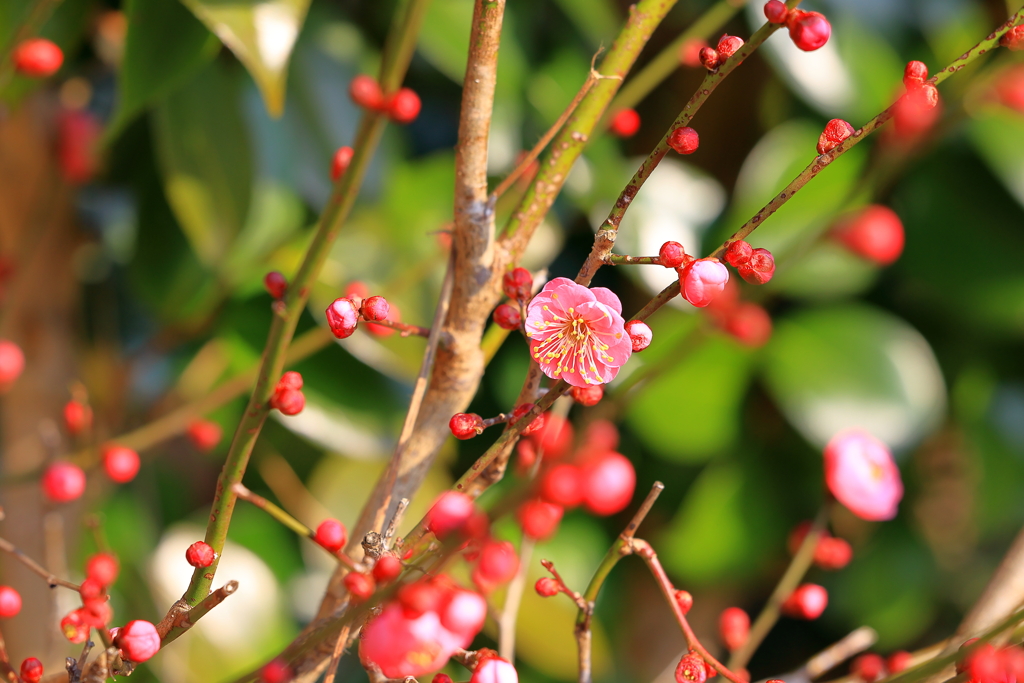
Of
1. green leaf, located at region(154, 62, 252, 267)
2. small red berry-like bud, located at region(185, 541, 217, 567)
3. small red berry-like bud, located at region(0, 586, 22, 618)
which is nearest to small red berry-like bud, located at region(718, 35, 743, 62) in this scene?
small red berry-like bud, located at region(185, 541, 217, 567)

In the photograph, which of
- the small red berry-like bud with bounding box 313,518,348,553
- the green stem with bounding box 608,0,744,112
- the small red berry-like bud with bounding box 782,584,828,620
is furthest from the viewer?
the green stem with bounding box 608,0,744,112

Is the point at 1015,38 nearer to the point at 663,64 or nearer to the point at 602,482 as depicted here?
the point at 602,482

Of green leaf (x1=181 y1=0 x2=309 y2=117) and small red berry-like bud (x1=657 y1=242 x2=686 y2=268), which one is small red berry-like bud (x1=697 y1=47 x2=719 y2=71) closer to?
small red berry-like bud (x1=657 y1=242 x2=686 y2=268)

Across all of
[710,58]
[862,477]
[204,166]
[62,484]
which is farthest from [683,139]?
[204,166]

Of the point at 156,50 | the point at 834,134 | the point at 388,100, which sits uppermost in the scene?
the point at 156,50

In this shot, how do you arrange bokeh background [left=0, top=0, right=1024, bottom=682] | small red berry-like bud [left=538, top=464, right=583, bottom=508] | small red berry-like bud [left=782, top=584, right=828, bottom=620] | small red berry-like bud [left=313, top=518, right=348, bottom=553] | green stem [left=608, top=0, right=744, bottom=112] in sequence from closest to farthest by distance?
small red berry-like bud [left=538, top=464, right=583, bottom=508]
small red berry-like bud [left=313, top=518, right=348, bottom=553]
small red berry-like bud [left=782, top=584, right=828, bottom=620]
green stem [left=608, top=0, right=744, bottom=112]
bokeh background [left=0, top=0, right=1024, bottom=682]

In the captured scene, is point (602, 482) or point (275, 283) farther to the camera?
point (275, 283)
